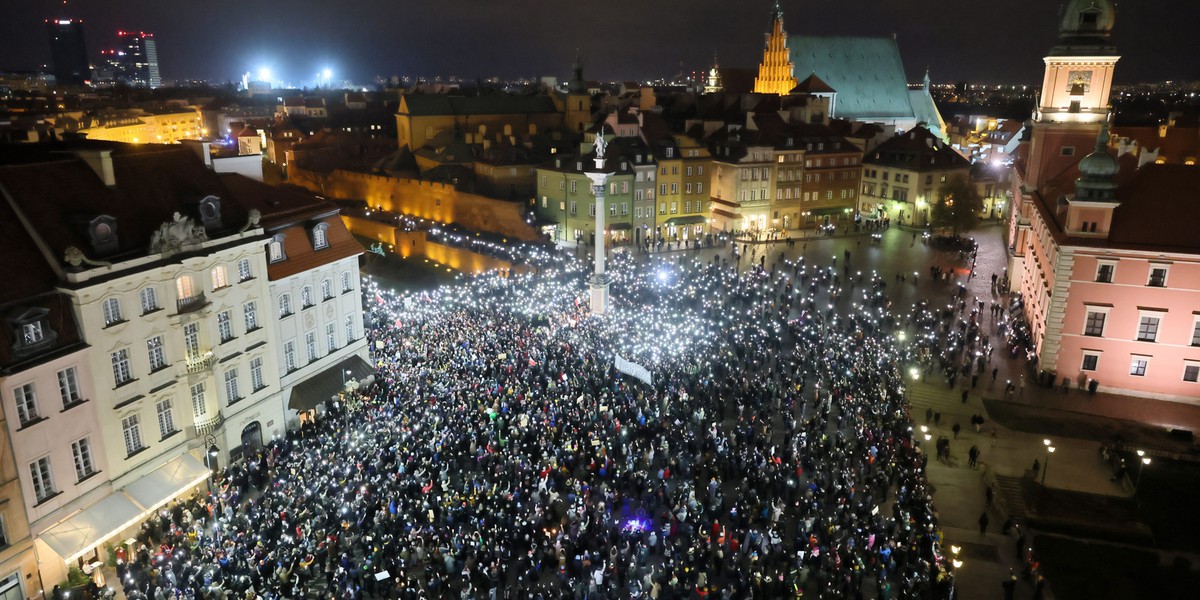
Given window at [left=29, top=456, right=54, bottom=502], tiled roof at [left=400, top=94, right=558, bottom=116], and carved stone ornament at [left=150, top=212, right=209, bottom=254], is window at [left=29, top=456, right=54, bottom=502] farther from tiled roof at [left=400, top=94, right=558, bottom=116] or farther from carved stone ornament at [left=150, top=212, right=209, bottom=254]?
tiled roof at [left=400, top=94, right=558, bottom=116]

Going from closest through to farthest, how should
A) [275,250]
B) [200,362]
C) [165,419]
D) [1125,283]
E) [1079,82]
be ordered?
[165,419] < [200,362] < [275,250] < [1125,283] < [1079,82]

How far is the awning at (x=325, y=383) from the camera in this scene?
29.1 meters

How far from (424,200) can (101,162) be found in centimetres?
4372

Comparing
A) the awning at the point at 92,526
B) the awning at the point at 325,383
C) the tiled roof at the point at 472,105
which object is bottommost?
the awning at the point at 92,526

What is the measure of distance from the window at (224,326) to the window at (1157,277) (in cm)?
3495

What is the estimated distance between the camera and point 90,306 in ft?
69.2

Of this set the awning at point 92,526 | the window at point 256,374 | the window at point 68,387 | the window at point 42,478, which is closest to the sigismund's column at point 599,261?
the window at point 256,374

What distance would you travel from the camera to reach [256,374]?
27.3m

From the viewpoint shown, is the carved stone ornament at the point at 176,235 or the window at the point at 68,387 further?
the carved stone ornament at the point at 176,235

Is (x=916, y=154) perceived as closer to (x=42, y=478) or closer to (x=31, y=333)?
(x=31, y=333)

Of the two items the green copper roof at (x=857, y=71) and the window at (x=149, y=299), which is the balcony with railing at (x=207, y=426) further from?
the green copper roof at (x=857, y=71)

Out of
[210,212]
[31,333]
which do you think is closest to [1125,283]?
[210,212]

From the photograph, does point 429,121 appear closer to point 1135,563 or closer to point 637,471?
point 637,471

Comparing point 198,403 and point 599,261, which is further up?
point 599,261
